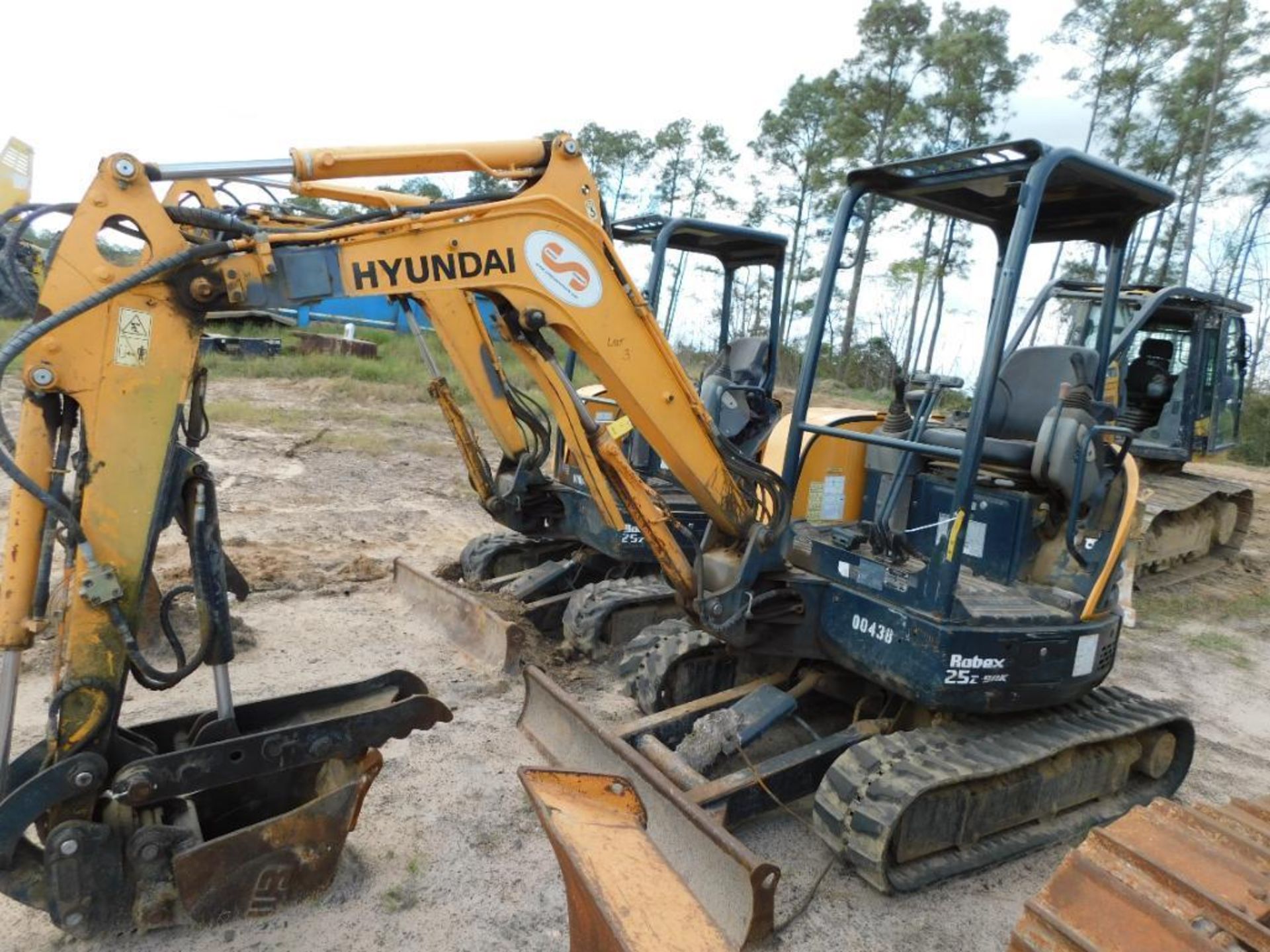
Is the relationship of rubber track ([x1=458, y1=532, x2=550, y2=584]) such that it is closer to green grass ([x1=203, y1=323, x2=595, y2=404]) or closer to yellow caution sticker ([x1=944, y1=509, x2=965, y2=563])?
yellow caution sticker ([x1=944, y1=509, x2=965, y2=563])

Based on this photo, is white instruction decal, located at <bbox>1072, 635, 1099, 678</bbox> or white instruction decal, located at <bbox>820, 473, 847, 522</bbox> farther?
white instruction decal, located at <bbox>820, 473, 847, 522</bbox>

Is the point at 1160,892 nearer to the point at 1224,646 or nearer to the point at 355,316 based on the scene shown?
the point at 1224,646

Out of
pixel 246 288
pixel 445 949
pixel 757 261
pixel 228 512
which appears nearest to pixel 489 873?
pixel 445 949

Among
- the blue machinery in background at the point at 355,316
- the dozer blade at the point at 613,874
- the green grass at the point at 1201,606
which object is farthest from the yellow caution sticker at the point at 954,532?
the blue machinery in background at the point at 355,316

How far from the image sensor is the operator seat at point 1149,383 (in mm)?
10234

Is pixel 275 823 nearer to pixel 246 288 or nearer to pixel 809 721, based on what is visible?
pixel 246 288

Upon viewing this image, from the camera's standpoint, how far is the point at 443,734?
433cm

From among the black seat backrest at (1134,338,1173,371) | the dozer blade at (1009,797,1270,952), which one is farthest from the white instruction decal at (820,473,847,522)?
the black seat backrest at (1134,338,1173,371)

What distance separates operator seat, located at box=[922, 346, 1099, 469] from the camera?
161 inches

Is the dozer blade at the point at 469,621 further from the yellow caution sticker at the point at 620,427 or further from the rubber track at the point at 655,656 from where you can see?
the yellow caution sticker at the point at 620,427

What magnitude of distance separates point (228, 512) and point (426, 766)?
199 inches

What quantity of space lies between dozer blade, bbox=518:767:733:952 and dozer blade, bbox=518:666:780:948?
6cm

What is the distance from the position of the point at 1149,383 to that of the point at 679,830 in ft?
31.7

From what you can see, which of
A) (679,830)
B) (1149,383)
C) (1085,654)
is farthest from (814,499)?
(1149,383)
